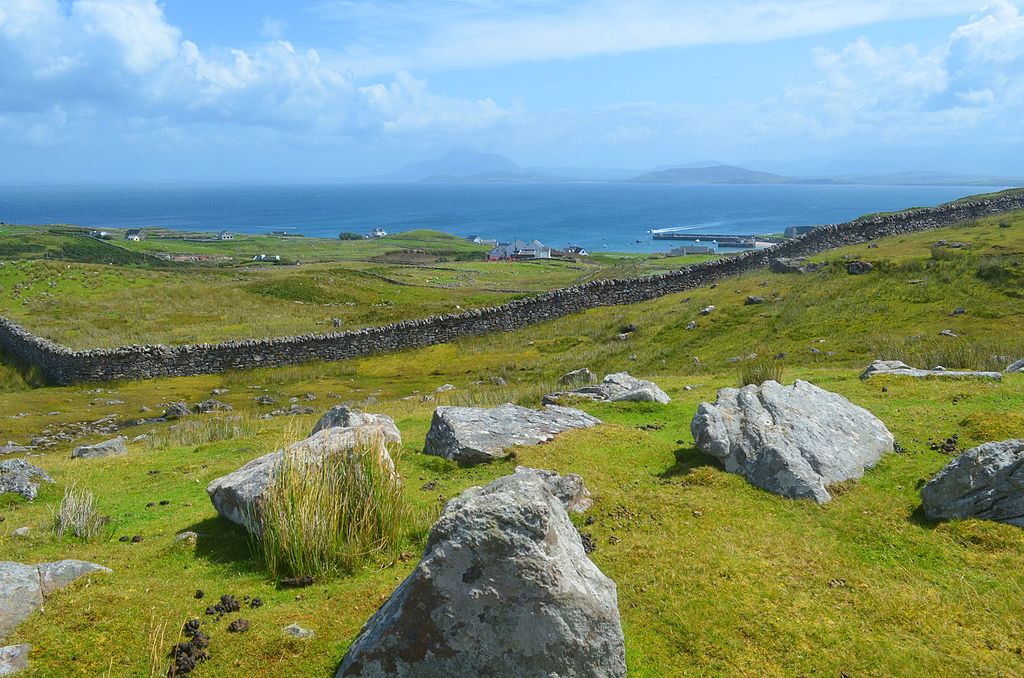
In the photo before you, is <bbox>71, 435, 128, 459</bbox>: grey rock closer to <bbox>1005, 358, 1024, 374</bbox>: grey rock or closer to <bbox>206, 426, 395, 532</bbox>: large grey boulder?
<bbox>206, 426, 395, 532</bbox>: large grey boulder

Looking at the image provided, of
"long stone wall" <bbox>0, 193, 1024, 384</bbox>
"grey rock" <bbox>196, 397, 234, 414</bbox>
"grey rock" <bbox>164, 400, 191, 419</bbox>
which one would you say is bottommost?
"grey rock" <bbox>196, 397, 234, 414</bbox>

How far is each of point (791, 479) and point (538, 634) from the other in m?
6.43

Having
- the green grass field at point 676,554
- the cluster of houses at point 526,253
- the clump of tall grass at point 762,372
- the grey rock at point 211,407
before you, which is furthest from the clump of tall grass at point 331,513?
the cluster of houses at point 526,253

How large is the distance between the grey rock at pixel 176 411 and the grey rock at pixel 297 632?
2027cm

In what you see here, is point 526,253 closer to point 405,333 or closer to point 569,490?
point 405,333

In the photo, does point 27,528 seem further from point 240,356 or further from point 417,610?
point 240,356

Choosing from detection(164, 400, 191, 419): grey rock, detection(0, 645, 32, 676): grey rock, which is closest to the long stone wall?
detection(164, 400, 191, 419): grey rock

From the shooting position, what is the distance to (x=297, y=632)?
775 centimetres

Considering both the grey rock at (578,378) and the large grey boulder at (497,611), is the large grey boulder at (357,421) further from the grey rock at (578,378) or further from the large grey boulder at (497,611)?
the grey rock at (578,378)

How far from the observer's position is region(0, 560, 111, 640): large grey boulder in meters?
7.70

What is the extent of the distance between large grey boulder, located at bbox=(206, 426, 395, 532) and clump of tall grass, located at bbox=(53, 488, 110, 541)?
70.3 inches

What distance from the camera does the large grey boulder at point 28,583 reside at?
7.70 meters

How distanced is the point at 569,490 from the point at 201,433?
13.2m

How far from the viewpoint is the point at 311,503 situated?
30.3ft
